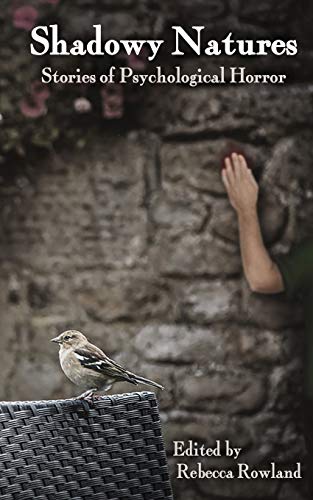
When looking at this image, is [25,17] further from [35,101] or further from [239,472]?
[239,472]

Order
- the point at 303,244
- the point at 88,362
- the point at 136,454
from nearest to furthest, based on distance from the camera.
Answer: the point at 136,454
the point at 88,362
the point at 303,244

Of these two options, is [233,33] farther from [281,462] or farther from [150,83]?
[281,462]

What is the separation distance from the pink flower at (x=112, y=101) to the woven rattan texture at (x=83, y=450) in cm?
206

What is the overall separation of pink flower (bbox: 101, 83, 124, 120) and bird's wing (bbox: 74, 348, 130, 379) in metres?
1.68

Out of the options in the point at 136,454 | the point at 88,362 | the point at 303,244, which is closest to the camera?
the point at 136,454

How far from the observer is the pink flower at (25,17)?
11.7 feet

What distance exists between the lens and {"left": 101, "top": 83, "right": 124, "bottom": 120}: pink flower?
359 cm

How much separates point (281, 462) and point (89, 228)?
0.95 m

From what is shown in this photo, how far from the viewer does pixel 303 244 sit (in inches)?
140

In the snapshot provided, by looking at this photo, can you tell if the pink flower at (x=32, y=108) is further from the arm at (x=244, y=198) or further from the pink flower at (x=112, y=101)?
the arm at (x=244, y=198)

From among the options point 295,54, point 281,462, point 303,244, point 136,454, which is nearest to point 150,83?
point 295,54

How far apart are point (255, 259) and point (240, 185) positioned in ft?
0.77

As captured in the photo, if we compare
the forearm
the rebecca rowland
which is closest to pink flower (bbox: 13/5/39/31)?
the forearm

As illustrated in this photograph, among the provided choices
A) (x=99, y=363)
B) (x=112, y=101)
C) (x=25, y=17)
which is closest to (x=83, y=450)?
(x=99, y=363)
